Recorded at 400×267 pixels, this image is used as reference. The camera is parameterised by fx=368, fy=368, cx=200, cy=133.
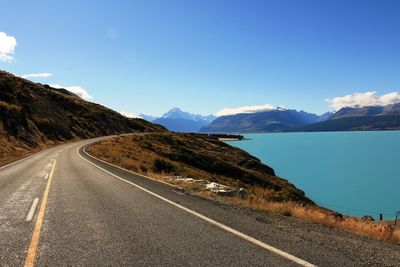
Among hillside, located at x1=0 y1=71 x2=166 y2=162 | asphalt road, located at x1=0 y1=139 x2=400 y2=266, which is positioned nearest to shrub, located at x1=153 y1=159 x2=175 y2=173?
hillside, located at x1=0 y1=71 x2=166 y2=162

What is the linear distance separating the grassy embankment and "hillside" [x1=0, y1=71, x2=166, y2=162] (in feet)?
42.7

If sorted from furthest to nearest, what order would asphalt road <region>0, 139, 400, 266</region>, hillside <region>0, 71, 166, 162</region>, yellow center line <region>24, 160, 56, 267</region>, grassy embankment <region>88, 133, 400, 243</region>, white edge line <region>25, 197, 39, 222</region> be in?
hillside <region>0, 71, 166, 162</region>
grassy embankment <region>88, 133, 400, 243</region>
white edge line <region>25, 197, 39, 222</region>
asphalt road <region>0, 139, 400, 266</region>
yellow center line <region>24, 160, 56, 267</region>

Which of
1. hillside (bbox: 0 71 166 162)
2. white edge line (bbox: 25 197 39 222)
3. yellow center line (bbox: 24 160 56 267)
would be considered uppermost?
hillside (bbox: 0 71 166 162)

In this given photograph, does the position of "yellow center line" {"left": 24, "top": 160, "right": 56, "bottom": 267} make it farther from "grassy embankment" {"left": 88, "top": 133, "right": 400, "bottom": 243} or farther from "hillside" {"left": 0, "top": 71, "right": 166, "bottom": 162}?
"hillside" {"left": 0, "top": 71, "right": 166, "bottom": 162}

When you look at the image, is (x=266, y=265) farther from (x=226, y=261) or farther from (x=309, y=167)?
(x=309, y=167)

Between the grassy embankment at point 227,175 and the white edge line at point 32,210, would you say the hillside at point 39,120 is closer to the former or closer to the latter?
the grassy embankment at point 227,175

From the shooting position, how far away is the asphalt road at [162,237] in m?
6.20

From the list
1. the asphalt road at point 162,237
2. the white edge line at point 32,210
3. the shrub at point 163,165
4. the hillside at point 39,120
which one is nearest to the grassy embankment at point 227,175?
the shrub at point 163,165

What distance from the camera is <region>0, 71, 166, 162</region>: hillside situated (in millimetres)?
58625

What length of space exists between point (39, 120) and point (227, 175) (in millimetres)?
42592

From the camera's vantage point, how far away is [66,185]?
16.3 m

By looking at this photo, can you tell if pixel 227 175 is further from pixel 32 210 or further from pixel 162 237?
pixel 162 237

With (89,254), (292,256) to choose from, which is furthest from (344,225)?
(89,254)

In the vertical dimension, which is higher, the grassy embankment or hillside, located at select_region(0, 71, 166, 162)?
hillside, located at select_region(0, 71, 166, 162)
